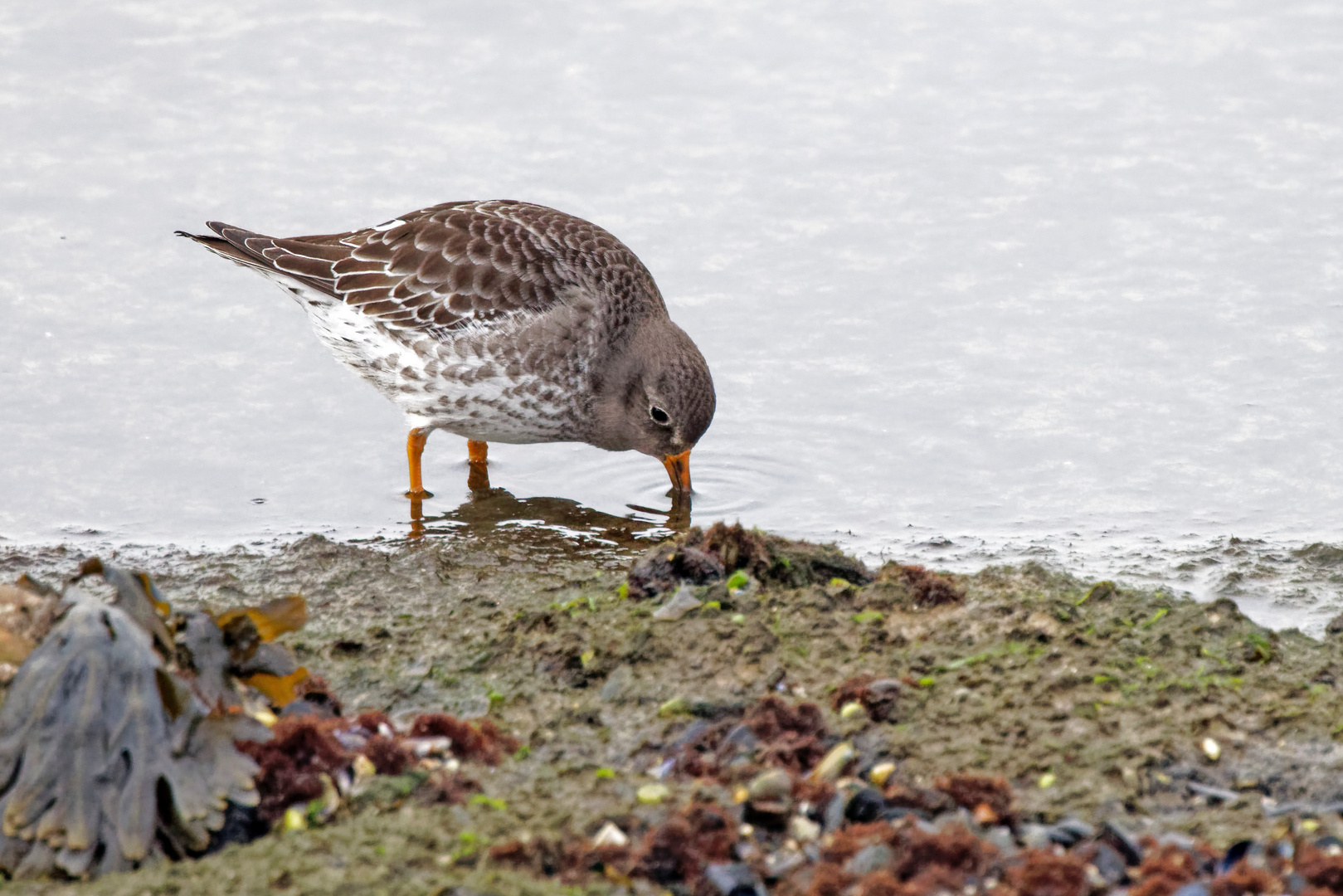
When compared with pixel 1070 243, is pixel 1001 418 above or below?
below

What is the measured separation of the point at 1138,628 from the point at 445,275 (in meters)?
4.72

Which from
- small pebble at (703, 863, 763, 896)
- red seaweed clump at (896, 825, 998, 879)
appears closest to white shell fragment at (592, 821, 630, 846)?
small pebble at (703, 863, 763, 896)

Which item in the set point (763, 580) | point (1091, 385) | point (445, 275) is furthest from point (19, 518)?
point (1091, 385)

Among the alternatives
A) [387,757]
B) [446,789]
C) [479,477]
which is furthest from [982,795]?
[479,477]

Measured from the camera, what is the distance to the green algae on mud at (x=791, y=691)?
4.35 metres

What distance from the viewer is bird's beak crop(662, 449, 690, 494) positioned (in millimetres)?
8898

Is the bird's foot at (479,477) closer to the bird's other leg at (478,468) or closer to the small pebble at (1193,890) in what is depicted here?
the bird's other leg at (478,468)

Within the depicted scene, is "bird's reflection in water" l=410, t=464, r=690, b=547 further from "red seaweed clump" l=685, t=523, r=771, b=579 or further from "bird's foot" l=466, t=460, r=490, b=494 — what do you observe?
"red seaweed clump" l=685, t=523, r=771, b=579

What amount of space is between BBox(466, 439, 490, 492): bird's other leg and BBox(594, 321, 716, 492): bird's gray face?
2.59 feet

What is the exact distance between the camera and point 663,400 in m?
8.81

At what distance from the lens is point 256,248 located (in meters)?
9.37

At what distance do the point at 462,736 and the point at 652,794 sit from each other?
0.72m

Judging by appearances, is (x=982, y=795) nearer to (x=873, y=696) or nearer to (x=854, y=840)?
(x=854, y=840)

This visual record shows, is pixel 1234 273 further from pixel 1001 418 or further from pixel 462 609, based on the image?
pixel 462 609
